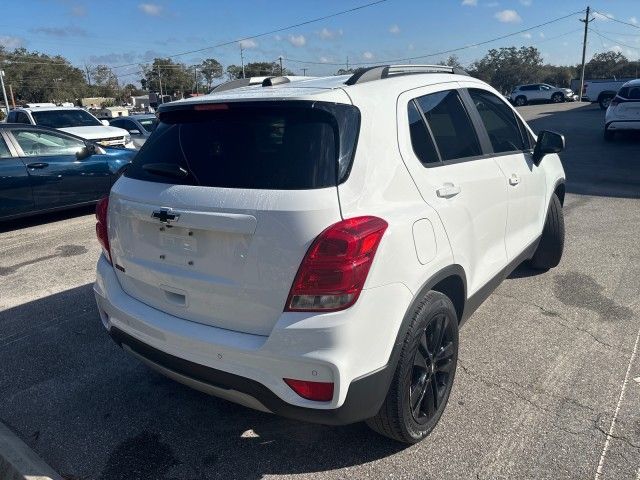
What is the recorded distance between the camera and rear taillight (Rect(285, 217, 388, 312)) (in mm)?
2018

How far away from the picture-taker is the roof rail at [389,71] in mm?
2608

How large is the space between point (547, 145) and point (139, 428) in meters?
3.48

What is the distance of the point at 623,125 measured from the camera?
14547mm

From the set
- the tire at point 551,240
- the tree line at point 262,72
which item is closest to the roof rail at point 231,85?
the tire at point 551,240

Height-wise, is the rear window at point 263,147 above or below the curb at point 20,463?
above

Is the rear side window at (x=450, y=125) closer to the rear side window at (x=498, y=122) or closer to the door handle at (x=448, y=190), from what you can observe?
the door handle at (x=448, y=190)

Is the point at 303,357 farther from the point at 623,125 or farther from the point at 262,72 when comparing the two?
the point at 262,72

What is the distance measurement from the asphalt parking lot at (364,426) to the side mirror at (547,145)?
4.01 ft

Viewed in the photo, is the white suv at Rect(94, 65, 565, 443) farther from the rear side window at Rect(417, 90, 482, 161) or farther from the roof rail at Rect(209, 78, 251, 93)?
the roof rail at Rect(209, 78, 251, 93)

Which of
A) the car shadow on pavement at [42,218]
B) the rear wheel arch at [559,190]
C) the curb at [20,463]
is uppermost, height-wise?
the rear wheel arch at [559,190]

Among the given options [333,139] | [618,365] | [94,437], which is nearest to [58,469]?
[94,437]

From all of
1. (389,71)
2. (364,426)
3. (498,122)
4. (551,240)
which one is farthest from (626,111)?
(364,426)

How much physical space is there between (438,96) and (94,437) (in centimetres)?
273

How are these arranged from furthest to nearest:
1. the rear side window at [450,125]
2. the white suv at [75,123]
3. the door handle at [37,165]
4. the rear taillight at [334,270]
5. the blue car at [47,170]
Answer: the white suv at [75,123] → the door handle at [37,165] → the blue car at [47,170] → the rear side window at [450,125] → the rear taillight at [334,270]
